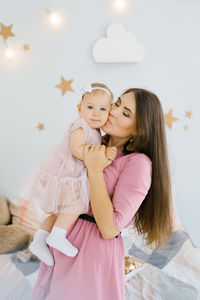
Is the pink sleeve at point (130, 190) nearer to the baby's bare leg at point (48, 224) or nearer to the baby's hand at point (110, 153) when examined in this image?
the baby's hand at point (110, 153)

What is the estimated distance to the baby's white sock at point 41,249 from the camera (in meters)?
0.95

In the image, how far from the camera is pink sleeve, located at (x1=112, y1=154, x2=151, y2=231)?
0.86 metres

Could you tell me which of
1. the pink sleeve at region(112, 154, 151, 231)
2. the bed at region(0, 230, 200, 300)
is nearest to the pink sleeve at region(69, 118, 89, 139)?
the pink sleeve at region(112, 154, 151, 231)

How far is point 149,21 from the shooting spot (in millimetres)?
2227

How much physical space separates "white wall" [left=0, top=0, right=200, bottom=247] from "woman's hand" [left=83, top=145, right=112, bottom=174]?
1.38 metres

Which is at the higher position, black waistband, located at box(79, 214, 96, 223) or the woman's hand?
the woman's hand

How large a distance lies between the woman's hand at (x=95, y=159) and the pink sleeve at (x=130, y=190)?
79mm

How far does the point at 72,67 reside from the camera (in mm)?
2227

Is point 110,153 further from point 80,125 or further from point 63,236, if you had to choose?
point 63,236

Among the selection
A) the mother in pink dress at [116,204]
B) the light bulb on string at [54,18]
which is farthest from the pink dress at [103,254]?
the light bulb on string at [54,18]

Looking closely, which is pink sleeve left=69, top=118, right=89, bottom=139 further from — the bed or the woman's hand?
the bed

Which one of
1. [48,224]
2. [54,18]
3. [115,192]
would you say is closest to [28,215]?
[48,224]

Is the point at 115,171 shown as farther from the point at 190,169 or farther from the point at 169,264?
the point at 190,169

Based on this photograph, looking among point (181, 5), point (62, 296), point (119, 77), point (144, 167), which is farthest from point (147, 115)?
point (181, 5)
